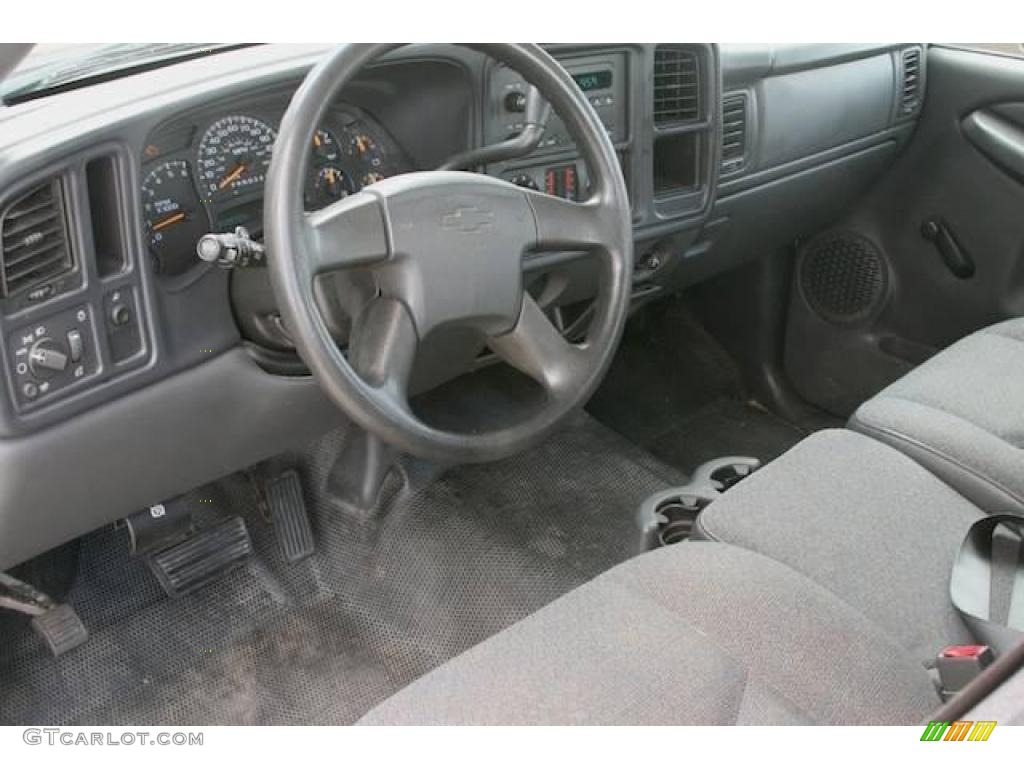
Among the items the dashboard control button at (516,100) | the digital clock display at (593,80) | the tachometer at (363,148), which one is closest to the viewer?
the tachometer at (363,148)

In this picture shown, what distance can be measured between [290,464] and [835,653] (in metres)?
1.15

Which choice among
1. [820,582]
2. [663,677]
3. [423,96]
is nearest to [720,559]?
[820,582]

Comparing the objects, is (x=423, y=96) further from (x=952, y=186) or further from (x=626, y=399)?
(x=952, y=186)

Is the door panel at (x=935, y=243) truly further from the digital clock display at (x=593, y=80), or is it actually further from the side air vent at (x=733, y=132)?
the digital clock display at (x=593, y=80)

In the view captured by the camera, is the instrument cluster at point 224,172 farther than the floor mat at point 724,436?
No

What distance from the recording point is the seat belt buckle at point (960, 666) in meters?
1.03

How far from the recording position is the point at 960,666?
1.03 m

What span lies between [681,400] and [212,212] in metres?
1.34

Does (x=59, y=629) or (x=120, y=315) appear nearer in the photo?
(x=120, y=315)

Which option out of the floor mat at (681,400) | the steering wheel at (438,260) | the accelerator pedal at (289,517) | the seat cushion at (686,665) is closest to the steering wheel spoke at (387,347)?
the steering wheel at (438,260)

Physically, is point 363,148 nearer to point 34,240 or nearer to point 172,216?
point 172,216

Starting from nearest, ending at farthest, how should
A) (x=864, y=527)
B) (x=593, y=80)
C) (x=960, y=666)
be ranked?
(x=960, y=666), (x=864, y=527), (x=593, y=80)

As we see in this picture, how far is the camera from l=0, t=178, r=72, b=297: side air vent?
1.24 meters
